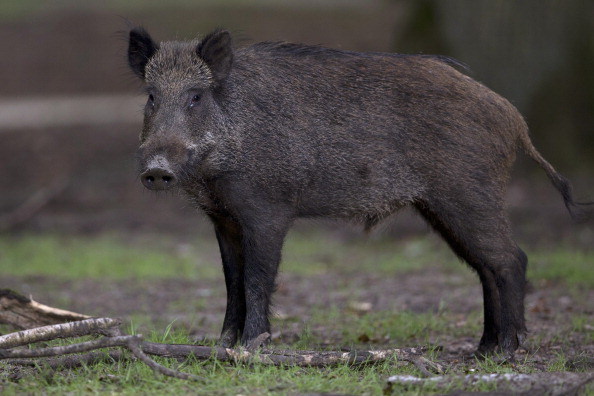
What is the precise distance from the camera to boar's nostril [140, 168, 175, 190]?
17.5ft

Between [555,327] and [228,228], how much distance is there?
2391 millimetres

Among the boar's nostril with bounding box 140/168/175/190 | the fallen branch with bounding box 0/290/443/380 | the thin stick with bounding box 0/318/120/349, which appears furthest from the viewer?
the boar's nostril with bounding box 140/168/175/190

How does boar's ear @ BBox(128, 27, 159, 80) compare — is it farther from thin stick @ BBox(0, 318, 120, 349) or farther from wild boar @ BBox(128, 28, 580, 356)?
thin stick @ BBox(0, 318, 120, 349)

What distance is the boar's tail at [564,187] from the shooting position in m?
6.43

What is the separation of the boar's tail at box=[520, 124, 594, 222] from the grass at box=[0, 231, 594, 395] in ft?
2.52

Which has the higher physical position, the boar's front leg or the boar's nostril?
the boar's nostril

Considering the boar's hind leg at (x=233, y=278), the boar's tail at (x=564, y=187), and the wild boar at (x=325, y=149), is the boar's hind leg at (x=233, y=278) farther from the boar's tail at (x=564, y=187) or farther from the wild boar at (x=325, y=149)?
the boar's tail at (x=564, y=187)

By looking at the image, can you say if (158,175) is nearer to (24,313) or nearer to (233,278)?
(233,278)

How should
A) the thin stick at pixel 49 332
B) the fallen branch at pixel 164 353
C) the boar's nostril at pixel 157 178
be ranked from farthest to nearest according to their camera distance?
the boar's nostril at pixel 157 178, the thin stick at pixel 49 332, the fallen branch at pixel 164 353

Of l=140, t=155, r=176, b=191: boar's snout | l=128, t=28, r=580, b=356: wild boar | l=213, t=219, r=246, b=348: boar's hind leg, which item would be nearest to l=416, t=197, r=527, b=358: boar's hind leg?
l=128, t=28, r=580, b=356: wild boar

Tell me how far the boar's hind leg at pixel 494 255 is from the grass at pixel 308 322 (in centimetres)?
32

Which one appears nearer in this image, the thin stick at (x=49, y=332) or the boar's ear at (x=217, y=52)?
the thin stick at (x=49, y=332)

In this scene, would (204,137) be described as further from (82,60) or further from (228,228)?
(82,60)

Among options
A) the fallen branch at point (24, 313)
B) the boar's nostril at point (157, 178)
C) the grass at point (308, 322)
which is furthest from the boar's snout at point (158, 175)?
the fallen branch at point (24, 313)
